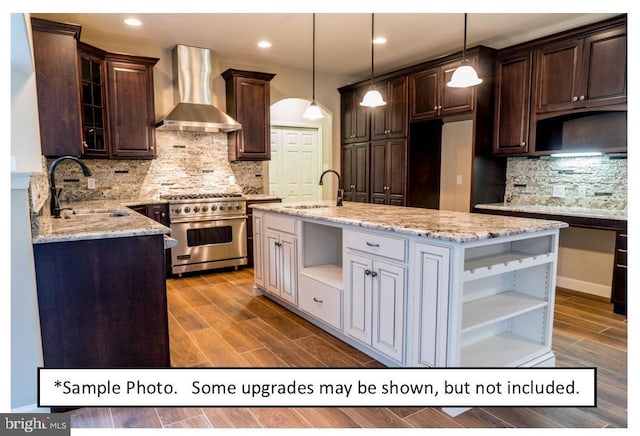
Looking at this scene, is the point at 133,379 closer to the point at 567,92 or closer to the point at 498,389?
the point at 498,389

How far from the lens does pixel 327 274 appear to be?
10.0 feet

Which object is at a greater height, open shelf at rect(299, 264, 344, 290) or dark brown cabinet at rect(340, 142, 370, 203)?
dark brown cabinet at rect(340, 142, 370, 203)

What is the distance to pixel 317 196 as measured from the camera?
6566mm

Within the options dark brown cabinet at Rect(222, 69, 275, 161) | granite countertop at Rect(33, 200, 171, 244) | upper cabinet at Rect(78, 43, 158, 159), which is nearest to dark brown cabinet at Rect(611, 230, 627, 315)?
granite countertop at Rect(33, 200, 171, 244)

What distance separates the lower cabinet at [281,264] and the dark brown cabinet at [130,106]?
2098mm

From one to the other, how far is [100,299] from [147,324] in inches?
11.4

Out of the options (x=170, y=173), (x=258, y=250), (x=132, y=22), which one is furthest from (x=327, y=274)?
(x=132, y=22)

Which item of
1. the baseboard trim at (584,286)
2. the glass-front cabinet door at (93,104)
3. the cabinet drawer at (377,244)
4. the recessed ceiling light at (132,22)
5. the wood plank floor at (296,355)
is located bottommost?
the wood plank floor at (296,355)

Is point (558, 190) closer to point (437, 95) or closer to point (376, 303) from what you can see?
point (437, 95)

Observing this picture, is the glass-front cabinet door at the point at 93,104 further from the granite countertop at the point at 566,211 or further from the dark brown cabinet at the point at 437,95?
the granite countertop at the point at 566,211

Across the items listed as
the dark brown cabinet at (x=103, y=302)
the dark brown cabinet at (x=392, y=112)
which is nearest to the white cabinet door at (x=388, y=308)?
the dark brown cabinet at (x=103, y=302)

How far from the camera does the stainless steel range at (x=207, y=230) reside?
4.57 meters

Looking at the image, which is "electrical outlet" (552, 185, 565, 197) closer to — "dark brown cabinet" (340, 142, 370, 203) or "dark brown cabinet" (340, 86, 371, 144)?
"dark brown cabinet" (340, 142, 370, 203)

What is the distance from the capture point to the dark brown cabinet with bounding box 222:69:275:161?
5.11 metres
